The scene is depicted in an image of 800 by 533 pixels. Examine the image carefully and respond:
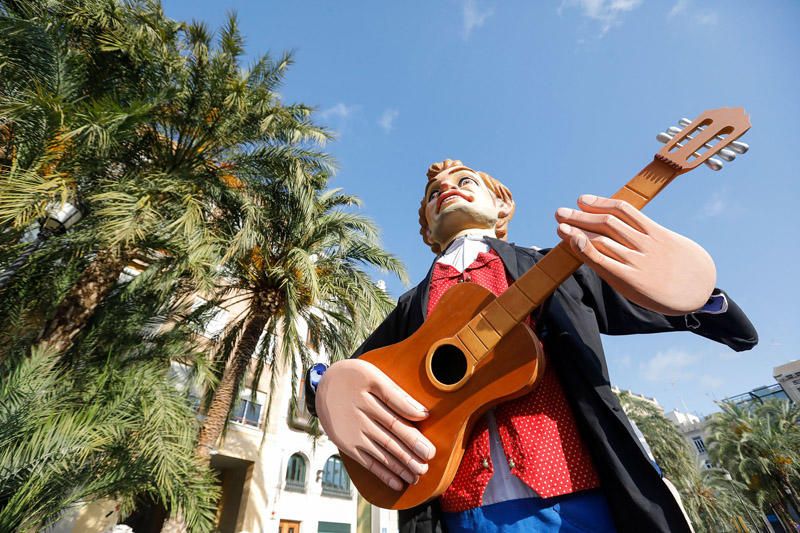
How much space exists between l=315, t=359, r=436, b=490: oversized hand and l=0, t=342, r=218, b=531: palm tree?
10.0 ft

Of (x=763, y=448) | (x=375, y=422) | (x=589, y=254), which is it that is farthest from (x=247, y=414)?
(x=763, y=448)

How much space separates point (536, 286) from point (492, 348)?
0.83 ft

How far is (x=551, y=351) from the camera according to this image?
1373 mm

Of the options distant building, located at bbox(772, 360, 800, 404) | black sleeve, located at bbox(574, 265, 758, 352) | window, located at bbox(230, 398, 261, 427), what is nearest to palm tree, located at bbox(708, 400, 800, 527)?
distant building, located at bbox(772, 360, 800, 404)

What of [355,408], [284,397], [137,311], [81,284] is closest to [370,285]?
[137,311]

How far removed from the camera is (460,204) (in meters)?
2.13

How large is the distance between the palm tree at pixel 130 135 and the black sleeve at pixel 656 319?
485 cm

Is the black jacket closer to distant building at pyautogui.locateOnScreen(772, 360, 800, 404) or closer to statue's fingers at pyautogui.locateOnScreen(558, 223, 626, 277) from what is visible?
Answer: statue's fingers at pyautogui.locateOnScreen(558, 223, 626, 277)

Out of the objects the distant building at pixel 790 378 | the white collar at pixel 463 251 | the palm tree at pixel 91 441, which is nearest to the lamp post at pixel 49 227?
the palm tree at pixel 91 441

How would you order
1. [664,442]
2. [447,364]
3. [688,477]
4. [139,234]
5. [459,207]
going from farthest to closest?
[688,477], [664,442], [139,234], [459,207], [447,364]

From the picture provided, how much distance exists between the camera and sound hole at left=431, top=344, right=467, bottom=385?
1365mm

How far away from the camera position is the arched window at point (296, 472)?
510 inches

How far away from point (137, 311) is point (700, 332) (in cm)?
628

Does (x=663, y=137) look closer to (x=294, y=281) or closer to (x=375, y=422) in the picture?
(x=375, y=422)
